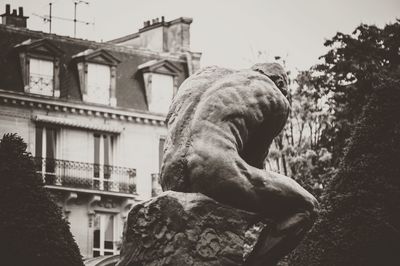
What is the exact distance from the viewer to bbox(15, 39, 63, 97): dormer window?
44406 millimetres

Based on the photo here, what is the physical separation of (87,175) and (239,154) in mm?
37318

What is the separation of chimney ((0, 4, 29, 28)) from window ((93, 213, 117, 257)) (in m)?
7.92

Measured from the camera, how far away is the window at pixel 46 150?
4478cm

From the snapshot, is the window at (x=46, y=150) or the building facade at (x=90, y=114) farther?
the window at (x=46, y=150)

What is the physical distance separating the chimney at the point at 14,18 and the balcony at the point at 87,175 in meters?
6.14

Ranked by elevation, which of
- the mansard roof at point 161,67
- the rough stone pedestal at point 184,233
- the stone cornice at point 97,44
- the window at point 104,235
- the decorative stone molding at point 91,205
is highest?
the stone cornice at point 97,44

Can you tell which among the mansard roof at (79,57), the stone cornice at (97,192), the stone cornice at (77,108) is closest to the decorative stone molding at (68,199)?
the stone cornice at (97,192)

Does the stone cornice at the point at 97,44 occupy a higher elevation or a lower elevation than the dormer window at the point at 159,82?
higher

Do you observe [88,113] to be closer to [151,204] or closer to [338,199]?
[338,199]

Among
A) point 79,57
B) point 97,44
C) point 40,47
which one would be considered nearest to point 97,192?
point 79,57

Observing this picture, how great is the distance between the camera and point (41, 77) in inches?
1784

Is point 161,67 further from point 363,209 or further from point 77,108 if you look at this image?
point 363,209

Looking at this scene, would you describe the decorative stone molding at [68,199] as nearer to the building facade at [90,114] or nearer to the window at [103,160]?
the building facade at [90,114]

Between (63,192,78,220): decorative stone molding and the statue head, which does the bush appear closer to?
the statue head
